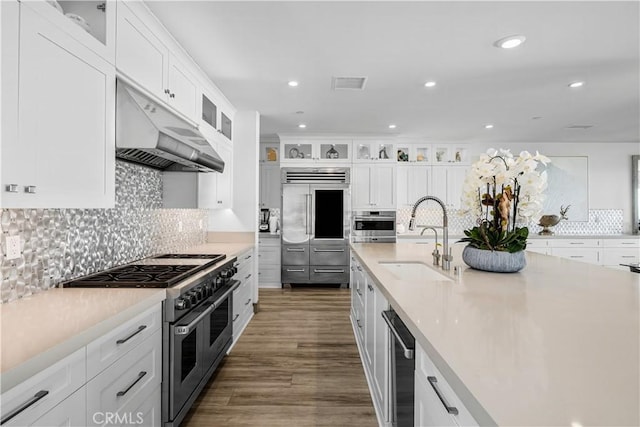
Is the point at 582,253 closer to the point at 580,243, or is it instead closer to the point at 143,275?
the point at 580,243

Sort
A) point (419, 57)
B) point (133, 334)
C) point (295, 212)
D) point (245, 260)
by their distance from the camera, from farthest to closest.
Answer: point (295, 212)
point (245, 260)
point (419, 57)
point (133, 334)

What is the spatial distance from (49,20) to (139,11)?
2.74ft

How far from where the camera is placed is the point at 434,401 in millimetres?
1043

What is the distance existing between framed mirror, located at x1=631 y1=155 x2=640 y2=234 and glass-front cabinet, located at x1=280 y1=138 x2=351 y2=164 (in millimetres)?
5186

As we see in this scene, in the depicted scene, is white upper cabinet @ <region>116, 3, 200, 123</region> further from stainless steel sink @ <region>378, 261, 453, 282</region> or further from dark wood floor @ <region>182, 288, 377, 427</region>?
dark wood floor @ <region>182, 288, 377, 427</region>

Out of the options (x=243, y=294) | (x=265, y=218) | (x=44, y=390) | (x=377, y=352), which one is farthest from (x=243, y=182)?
(x=44, y=390)

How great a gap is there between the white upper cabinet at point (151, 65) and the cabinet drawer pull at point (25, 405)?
5.11ft

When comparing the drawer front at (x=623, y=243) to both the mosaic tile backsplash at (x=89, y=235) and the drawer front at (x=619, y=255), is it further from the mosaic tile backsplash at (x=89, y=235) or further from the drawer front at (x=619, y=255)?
the mosaic tile backsplash at (x=89, y=235)

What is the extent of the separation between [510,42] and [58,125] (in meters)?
2.77

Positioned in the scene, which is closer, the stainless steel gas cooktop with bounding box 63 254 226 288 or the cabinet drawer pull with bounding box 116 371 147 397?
the cabinet drawer pull with bounding box 116 371 147 397

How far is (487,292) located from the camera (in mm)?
1532

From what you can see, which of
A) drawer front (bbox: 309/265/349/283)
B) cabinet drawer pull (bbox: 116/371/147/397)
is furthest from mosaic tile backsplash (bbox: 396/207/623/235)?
cabinet drawer pull (bbox: 116/371/147/397)

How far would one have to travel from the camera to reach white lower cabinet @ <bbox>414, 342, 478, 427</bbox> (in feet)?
2.82

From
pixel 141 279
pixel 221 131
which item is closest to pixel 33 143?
pixel 141 279
